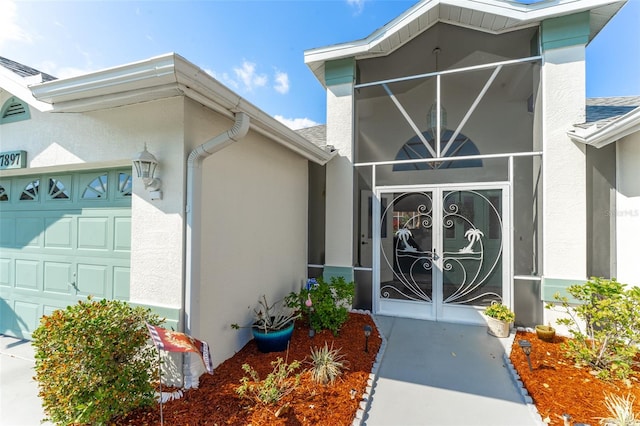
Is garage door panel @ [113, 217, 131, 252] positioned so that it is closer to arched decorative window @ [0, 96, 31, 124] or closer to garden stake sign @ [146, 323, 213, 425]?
garden stake sign @ [146, 323, 213, 425]

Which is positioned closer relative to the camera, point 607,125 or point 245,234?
point 607,125

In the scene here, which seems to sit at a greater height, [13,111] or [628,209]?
[13,111]

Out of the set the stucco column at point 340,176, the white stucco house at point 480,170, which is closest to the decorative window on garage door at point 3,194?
the white stucco house at point 480,170

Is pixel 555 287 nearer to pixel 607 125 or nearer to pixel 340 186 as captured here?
pixel 607 125

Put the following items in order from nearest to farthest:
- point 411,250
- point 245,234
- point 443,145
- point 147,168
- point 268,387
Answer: point 268,387, point 147,168, point 245,234, point 411,250, point 443,145

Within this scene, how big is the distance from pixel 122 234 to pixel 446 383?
183 inches

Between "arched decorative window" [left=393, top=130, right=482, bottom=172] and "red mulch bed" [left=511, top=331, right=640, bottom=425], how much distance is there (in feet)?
13.2

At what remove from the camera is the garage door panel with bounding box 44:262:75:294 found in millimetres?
4137

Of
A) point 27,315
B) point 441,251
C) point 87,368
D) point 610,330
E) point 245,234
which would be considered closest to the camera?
point 87,368

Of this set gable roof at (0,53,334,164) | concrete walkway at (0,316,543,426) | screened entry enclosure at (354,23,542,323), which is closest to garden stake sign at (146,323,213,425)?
concrete walkway at (0,316,543,426)

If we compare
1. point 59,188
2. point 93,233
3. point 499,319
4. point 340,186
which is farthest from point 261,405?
point 59,188

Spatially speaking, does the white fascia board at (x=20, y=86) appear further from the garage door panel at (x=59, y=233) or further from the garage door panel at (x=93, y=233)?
the garage door panel at (x=59, y=233)

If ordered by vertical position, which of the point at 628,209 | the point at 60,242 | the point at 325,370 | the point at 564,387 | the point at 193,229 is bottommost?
the point at 564,387

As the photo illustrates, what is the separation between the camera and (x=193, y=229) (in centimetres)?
324
